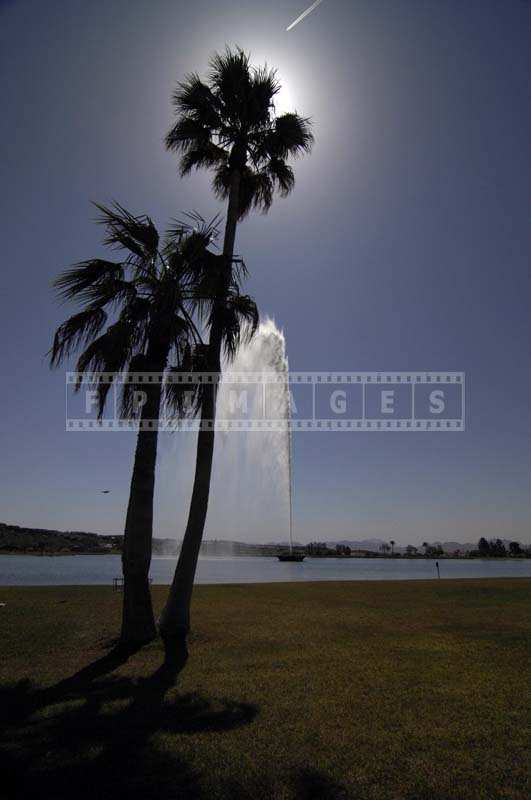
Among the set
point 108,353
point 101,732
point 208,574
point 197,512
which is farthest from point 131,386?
point 208,574

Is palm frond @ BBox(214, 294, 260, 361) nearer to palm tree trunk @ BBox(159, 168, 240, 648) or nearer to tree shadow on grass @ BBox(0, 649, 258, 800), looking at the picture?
palm tree trunk @ BBox(159, 168, 240, 648)

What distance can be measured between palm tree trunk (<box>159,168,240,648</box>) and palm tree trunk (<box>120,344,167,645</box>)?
2.32 feet

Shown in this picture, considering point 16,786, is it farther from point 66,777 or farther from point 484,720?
point 484,720

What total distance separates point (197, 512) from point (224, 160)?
11.6 metres

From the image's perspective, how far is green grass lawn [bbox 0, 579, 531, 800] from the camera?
5.61m

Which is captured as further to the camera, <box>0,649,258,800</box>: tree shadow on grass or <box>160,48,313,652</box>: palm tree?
<box>160,48,313,652</box>: palm tree

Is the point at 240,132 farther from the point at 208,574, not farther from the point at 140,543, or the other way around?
the point at 208,574

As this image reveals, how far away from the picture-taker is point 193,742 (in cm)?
665

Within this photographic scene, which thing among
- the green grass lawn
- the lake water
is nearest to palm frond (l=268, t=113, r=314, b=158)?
the green grass lawn

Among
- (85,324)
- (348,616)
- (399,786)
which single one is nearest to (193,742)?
(399,786)

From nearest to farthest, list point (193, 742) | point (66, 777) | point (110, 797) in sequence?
point (110, 797)
point (66, 777)
point (193, 742)

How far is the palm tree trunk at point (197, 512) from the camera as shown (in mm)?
13840

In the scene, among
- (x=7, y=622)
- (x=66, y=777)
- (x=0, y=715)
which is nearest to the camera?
(x=66, y=777)

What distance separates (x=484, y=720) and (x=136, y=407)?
1028cm
